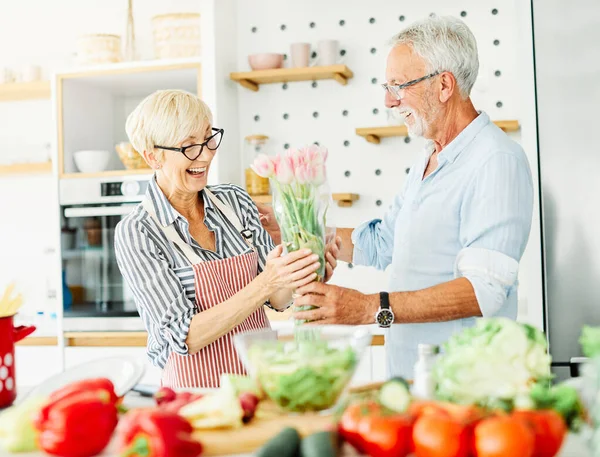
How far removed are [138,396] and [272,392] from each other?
0.45 metres

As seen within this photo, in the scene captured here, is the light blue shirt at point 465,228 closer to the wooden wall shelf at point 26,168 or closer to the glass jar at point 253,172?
the glass jar at point 253,172

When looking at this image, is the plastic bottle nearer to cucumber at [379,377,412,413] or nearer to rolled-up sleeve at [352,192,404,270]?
cucumber at [379,377,412,413]

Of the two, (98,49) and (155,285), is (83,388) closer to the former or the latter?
(155,285)

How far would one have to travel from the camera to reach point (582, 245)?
2.75m

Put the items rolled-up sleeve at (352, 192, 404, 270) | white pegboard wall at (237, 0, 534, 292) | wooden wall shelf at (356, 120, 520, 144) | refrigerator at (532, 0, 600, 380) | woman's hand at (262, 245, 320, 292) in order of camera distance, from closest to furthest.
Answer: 1. woman's hand at (262, 245, 320, 292)
2. rolled-up sleeve at (352, 192, 404, 270)
3. refrigerator at (532, 0, 600, 380)
4. wooden wall shelf at (356, 120, 520, 144)
5. white pegboard wall at (237, 0, 534, 292)

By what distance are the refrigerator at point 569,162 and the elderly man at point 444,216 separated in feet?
2.43

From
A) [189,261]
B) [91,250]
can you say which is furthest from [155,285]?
[91,250]

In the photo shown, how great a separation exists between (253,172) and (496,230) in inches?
84.0

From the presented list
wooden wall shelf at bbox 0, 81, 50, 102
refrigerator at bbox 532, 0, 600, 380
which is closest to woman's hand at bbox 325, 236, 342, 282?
refrigerator at bbox 532, 0, 600, 380

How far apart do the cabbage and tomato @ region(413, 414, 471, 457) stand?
0.14 m

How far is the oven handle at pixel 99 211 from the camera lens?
381 cm

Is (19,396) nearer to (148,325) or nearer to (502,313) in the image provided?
(148,325)

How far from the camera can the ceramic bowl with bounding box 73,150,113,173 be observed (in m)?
3.90

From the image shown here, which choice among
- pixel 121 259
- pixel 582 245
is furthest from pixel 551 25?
pixel 121 259
